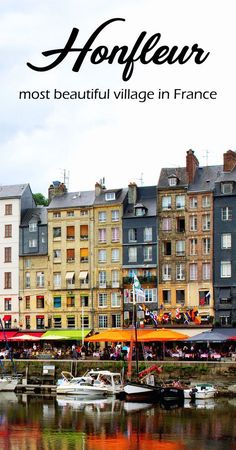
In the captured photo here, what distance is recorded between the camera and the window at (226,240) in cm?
8544

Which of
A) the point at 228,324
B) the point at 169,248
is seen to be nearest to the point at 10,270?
the point at 169,248

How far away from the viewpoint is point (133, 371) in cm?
7356

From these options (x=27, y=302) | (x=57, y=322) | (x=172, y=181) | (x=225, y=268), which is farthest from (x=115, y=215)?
(x=225, y=268)

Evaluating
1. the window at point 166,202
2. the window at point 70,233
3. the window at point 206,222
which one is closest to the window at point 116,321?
the window at point 70,233

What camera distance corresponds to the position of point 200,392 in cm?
6506

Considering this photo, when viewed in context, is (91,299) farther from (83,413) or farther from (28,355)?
(83,413)

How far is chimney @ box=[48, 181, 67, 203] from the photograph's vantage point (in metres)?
95.8

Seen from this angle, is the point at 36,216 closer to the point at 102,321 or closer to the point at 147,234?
the point at 147,234

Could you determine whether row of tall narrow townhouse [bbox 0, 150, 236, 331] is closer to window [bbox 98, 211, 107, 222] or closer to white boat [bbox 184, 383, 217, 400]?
window [bbox 98, 211, 107, 222]

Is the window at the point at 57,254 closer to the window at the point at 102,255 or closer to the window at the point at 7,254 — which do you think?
the window at the point at 102,255

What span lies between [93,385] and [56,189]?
31.3 meters

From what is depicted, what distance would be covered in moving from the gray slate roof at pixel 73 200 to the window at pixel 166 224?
8.06 meters

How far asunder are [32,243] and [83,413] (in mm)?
36648

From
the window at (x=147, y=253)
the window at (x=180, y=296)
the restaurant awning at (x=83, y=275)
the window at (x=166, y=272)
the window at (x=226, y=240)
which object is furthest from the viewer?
the restaurant awning at (x=83, y=275)
